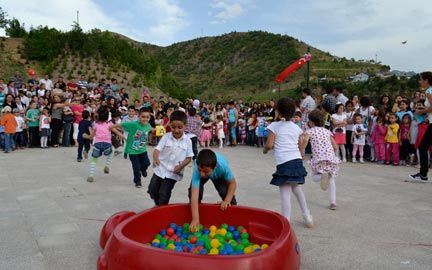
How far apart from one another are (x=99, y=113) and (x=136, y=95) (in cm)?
1588

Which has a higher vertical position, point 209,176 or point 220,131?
point 220,131

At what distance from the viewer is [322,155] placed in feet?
18.0

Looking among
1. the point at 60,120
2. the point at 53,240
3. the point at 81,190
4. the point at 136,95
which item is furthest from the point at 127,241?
the point at 136,95

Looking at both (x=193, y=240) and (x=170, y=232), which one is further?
(x=170, y=232)

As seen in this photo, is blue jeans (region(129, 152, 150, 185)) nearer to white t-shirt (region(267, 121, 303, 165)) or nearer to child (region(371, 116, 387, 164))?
white t-shirt (region(267, 121, 303, 165))

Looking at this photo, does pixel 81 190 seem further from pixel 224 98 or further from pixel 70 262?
pixel 224 98

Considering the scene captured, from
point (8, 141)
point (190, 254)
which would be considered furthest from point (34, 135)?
point (190, 254)

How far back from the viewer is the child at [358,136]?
33.6 ft

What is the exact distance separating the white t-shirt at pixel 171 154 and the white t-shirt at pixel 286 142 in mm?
1075

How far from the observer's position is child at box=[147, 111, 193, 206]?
476 cm

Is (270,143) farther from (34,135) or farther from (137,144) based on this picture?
(34,135)

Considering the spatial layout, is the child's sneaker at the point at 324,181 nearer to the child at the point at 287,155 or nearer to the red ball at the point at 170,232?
the child at the point at 287,155

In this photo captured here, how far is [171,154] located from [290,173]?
57.0 inches

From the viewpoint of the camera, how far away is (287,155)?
4.55 m
